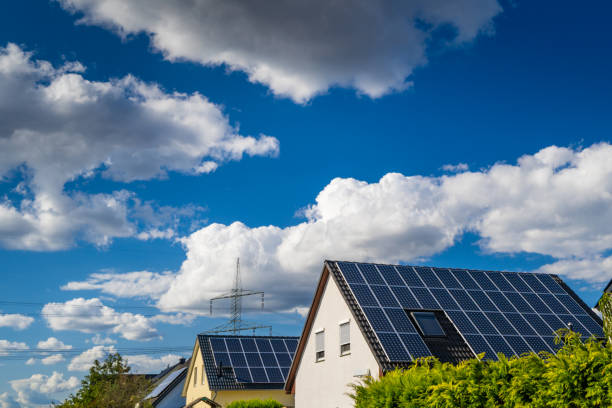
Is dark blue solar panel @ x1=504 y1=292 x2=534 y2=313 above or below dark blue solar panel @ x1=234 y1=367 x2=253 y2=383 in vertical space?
above

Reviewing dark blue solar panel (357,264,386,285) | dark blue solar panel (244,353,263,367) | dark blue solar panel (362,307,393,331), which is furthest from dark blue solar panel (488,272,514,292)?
dark blue solar panel (244,353,263,367)

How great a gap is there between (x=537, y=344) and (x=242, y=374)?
73.2 feet

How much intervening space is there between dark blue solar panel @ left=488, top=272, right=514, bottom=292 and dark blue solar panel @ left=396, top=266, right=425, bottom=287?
4.50 m

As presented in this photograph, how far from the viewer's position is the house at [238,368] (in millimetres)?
37812

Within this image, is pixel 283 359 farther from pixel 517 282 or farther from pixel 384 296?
pixel 517 282

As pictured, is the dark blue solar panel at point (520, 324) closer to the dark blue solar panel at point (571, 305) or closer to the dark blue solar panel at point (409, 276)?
the dark blue solar panel at point (571, 305)

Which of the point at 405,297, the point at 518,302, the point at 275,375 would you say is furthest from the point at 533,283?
the point at 275,375

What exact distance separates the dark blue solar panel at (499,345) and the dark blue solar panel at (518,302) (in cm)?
353

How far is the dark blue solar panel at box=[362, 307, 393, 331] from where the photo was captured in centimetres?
2203

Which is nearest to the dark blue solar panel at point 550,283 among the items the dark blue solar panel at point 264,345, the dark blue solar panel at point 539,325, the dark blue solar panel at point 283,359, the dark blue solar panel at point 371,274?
the dark blue solar panel at point 539,325

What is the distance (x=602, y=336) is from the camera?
25.6m

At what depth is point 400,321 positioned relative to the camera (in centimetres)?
2270

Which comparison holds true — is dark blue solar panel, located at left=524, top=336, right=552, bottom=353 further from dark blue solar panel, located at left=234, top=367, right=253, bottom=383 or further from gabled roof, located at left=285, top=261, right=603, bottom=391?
dark blue solar panel, located at left=234, top=367, right=253, bottom=383

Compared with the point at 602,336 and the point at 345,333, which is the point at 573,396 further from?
the point at 602,336
